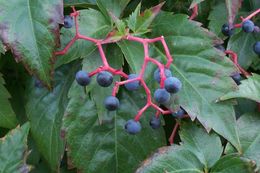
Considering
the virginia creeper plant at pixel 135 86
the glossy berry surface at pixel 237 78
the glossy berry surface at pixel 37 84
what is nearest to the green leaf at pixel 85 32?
the virginia creeper plant at pixel 135 86

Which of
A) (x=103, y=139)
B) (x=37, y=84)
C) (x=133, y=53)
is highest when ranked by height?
(x=133, y=53)

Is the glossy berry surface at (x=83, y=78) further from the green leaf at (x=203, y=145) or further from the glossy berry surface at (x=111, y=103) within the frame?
the green leaf at (x=203, y=145)

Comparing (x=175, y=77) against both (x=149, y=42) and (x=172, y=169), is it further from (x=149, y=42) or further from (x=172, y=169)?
(x=172, y=169)

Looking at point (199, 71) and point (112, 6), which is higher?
point (112, 6)

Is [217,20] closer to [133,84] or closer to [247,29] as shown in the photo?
[247,29]

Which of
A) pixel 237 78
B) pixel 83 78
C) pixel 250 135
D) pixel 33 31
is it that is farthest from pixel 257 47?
pixel 33 31

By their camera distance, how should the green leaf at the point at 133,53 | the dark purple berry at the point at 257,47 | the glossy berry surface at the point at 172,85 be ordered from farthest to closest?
1. the dark purple berry at the point at 257,47
2. the green leaf at the point at 133,53
3. the glossy berry surface at the point at 172,85

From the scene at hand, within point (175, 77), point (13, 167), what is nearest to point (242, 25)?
point (175, 77)
